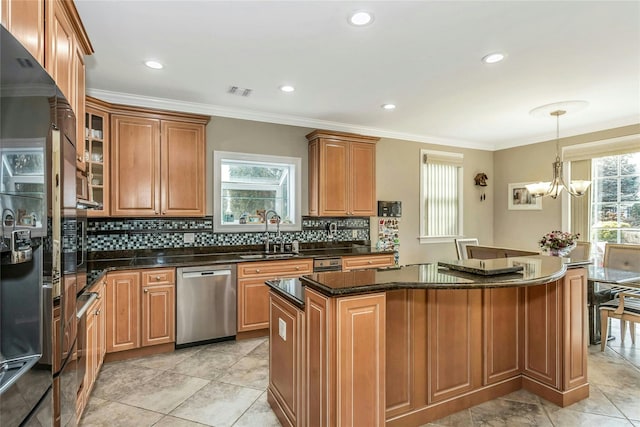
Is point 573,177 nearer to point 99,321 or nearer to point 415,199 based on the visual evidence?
point 415,199

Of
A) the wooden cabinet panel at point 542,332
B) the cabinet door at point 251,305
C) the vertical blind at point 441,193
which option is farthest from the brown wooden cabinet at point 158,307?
the vertical blind at point 441,193

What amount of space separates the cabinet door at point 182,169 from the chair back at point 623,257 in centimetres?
474

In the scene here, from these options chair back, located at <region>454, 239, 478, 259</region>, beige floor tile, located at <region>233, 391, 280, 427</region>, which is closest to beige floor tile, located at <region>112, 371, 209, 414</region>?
beige floor tile, located at <region>233, 391, 280, 427</region>

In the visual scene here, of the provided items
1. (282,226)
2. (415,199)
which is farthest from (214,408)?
(415,199)

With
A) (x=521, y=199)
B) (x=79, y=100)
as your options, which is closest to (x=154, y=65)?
(x=79, y=100)

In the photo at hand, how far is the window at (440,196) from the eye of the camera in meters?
5.59

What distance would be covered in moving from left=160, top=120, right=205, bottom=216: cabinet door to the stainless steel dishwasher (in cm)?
72

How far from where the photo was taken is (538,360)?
101 inches

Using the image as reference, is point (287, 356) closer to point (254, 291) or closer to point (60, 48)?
point (254, 291)

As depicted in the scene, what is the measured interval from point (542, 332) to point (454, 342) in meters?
0.78

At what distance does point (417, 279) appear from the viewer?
1894 mm

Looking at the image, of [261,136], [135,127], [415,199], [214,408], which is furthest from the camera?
[415,199]

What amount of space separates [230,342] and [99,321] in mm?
1362

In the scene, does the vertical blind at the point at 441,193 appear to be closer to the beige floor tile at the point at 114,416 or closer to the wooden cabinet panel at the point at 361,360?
the wooden cabinet panel at the point at 361,360
